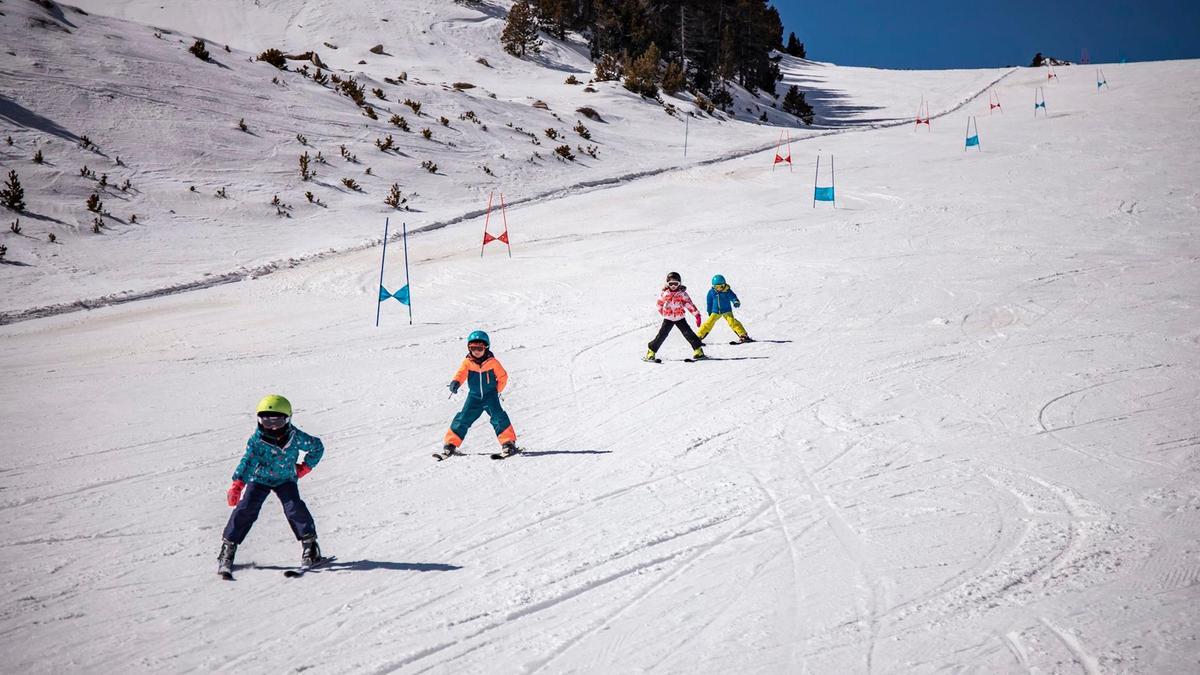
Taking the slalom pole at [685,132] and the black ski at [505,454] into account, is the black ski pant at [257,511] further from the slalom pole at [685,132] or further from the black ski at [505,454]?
the slalom pole at [685,132]

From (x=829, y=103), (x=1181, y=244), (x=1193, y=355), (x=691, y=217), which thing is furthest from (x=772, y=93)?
(x=1193, y=355)

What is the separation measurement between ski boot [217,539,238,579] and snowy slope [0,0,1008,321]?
431 inches

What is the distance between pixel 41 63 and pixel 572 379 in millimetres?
22334

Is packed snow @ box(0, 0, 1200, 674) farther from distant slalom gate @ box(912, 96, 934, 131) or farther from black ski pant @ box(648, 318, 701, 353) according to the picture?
distant slalom gate @ box(912, 96, 934, 131)

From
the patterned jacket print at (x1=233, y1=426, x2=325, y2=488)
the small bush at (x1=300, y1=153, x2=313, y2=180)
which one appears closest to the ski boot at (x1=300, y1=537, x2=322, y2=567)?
the patterned jacket print at (x1=233, y1=426, x2=325, y2=488)

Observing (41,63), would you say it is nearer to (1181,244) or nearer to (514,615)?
(514,615)

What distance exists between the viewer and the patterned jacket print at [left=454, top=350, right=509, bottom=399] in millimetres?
6898

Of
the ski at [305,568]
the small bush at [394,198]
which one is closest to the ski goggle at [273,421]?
the ski at [305,568]

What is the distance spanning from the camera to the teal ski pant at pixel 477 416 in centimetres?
696

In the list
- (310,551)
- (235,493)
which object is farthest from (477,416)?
(235,493)

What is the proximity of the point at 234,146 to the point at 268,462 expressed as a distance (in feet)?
66.5

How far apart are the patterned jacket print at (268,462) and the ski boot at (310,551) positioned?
437 millimetres

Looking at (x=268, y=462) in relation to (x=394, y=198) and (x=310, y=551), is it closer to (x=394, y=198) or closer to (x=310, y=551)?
(x=310, y=551)

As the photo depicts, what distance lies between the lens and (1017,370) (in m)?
8.80
